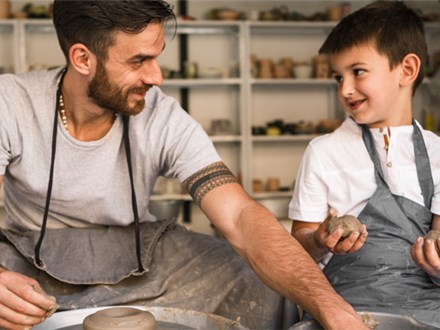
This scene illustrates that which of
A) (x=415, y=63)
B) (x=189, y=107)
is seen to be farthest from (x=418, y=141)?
(x=189, y=107)

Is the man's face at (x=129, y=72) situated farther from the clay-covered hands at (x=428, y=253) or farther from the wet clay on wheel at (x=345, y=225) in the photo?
the clay-covered hands at (x=428, y=253)

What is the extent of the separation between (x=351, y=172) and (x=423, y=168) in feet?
0.70

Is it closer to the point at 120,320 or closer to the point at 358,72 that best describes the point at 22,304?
the point at 120,320

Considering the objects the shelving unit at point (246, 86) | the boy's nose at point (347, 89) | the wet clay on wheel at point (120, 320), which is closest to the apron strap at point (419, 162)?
the boy's nose at point (347, 89)

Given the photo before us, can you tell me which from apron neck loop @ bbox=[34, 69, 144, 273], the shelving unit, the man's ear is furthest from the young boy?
the shelving unit

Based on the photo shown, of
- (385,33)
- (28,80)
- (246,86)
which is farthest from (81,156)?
(246,86)

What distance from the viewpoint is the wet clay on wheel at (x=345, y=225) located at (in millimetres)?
1510

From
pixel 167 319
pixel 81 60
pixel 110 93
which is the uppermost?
pixel 81 60

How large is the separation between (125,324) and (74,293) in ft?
2.31

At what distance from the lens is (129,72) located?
1.90 meters

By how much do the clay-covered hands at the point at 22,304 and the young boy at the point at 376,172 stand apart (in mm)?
755

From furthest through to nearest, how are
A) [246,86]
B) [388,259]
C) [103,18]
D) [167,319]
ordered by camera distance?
[246,86] → [103,18] → [388,259] → [167,319]

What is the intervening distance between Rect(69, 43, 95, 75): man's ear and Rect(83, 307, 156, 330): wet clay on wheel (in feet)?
2.84

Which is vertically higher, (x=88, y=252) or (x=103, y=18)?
(x=103, y=18)
